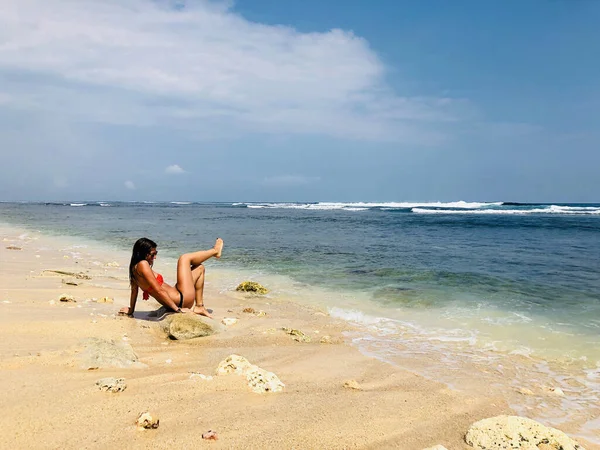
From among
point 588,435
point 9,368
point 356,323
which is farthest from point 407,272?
point 9,368

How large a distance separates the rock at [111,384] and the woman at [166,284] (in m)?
2.38

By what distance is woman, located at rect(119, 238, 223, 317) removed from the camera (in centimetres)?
595

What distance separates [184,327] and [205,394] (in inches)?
79.1

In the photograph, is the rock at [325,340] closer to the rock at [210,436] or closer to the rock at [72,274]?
the rock at [210,436]

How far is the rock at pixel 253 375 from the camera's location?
3.87m

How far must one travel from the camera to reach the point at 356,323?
6.97 m

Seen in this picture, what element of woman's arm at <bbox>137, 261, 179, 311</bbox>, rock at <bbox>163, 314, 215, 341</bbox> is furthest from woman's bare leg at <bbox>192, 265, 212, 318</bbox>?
rock at <bbox>163, 314, 215, 341</bbox>

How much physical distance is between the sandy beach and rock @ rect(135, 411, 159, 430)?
34mm

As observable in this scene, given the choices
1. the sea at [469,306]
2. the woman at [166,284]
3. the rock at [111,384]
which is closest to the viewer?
the rock at [111,384]

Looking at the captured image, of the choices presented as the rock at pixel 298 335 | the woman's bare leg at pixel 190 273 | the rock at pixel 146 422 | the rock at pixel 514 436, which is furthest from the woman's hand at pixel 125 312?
the rock at pixel 514 436

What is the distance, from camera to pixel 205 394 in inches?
143

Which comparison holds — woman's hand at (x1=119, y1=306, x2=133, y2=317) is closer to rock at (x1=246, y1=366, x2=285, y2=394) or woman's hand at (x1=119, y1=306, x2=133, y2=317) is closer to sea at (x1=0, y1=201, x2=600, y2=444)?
rock at (x1=246, y1=366, x2=285, y2=394)

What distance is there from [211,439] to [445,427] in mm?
1965

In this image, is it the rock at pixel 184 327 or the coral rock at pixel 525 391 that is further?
the rock at pixel 184 327
